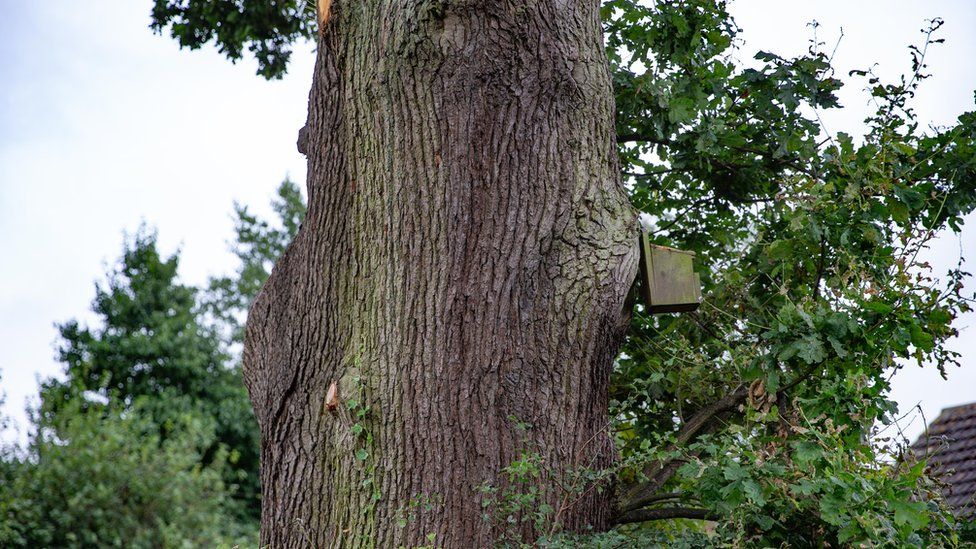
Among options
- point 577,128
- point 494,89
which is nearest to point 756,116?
point 577,128

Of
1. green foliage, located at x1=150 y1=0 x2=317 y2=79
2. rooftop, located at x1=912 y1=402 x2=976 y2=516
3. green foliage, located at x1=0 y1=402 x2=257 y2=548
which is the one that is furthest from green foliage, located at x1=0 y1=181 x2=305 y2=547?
rooftop, located at x1=912 y1=402 x2=976 y2=516

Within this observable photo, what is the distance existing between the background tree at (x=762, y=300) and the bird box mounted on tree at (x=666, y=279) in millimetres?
268

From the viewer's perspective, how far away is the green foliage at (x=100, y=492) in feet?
39.6

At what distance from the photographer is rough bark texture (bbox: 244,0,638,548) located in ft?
11.3

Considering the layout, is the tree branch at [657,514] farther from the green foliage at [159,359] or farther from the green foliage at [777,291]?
the green foliage at [159,359]

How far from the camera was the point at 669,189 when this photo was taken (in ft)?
17.9

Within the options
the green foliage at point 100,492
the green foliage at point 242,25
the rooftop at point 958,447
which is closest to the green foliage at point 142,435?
the green foliage at point 100,492

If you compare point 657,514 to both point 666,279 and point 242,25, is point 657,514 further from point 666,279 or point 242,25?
point 242,25

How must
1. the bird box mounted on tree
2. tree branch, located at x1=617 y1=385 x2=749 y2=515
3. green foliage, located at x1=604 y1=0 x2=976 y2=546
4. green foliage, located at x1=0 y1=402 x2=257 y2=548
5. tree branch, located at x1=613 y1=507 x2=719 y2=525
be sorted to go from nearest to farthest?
green foliage, located at x1=604 y1=0 x2=976 y2=546 < tree branch, located at x1=613 y1=507 x2=719 y2=525 < tree branch, located at x1=617 y1=385 x2=749 y2=515 < the bird box mounted on tree < green foliage, located at x1=0 y1=402 x2=257 y2=548

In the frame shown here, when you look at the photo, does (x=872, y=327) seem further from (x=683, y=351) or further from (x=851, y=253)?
(x=683, y=351)

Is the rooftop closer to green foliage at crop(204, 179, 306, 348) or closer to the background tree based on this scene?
the background tree

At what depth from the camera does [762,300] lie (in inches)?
190

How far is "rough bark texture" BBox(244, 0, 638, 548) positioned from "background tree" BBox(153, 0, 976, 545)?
0.17ft

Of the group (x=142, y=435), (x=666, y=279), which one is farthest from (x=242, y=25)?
(x=142, y=435)
